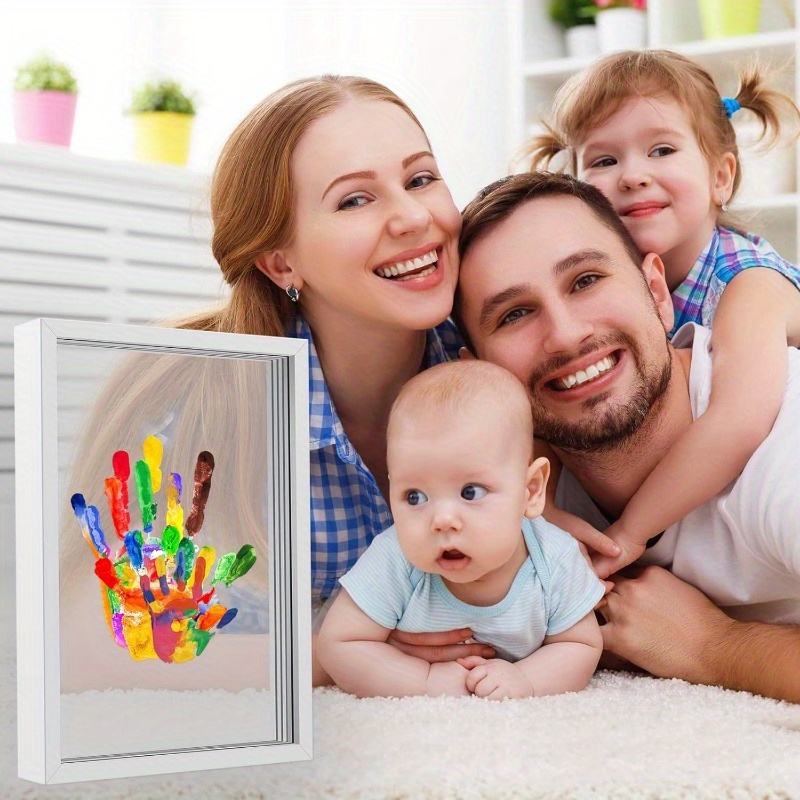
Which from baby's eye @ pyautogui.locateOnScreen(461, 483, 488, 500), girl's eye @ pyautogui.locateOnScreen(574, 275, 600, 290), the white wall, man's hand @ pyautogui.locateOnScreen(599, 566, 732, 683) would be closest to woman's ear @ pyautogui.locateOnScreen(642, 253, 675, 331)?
girl's eye @ pyautogui.locateOnScreen(574, 275, 600, 290)

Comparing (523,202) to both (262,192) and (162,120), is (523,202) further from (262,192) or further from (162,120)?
(162,120)

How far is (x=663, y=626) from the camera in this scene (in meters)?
1.36

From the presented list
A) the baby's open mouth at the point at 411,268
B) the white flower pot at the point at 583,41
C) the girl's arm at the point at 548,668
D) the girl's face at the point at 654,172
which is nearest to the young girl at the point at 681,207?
the girl's face at the point at 654,172

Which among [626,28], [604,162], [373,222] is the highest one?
[626,28]

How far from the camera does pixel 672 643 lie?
135cm

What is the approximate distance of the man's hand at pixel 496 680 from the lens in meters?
1.22

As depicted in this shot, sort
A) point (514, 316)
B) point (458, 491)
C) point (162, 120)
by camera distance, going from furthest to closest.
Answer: point (162, 120)
point (514, 316)
point (458, 491)

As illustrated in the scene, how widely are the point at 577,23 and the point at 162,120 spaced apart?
1.32 meters

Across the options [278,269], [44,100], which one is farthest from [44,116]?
[278,269]

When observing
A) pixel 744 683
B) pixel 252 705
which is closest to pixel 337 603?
pixel 252 705

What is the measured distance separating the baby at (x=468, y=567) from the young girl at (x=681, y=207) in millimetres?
139

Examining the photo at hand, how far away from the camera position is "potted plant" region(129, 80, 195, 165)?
10.8ft

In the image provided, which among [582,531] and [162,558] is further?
[582,531]

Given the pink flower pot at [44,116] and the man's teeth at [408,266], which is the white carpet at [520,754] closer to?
the man's teeth at [408,266]
